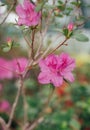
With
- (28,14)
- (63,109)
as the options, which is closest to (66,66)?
(28,14)

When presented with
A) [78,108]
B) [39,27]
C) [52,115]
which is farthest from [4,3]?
[78,108]

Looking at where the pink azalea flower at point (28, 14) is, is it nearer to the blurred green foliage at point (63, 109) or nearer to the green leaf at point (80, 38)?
the green leaf at point (80, 38)

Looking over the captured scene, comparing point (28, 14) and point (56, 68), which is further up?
point (28, 14)

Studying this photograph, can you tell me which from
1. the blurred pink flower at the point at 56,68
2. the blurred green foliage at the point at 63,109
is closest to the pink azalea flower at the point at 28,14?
the blurred pink flower at the point at 56,68

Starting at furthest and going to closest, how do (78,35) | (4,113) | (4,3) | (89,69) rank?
(89,69) < (4,113) < (4,3) < (78,35)

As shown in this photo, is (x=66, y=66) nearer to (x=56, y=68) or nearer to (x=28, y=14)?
(x=56, y=68)

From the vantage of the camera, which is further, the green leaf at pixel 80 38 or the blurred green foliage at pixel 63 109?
the blurred green foliage at pixel 63 109

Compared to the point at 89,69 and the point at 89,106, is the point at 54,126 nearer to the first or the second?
the point at 89,106
